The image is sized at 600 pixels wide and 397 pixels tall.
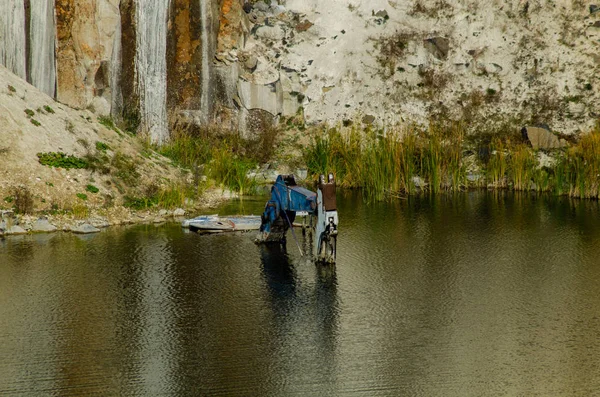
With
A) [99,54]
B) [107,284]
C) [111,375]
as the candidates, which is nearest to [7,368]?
[111,375]

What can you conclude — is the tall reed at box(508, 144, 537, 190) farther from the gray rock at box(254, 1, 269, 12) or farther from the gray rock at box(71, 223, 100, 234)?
the gray rock at box(71, 223, 100, 234)

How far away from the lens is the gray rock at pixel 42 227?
66.8ft

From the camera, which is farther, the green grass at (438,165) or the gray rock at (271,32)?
the gray rock at (271,32)

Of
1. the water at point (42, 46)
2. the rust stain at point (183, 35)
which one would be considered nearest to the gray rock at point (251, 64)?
the rust stain at point (183, 35)

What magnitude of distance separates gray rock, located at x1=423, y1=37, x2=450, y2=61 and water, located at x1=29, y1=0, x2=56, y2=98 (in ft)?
47.0

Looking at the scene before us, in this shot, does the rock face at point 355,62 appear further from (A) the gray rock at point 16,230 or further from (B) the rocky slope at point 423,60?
(A) the gray rock at point 16,230

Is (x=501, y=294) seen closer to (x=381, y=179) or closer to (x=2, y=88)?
(x=381, y=179)

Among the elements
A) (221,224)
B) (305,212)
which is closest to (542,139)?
(221,224)

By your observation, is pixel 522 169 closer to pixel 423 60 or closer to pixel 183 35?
pixel 423 60

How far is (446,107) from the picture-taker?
3459 centimetres

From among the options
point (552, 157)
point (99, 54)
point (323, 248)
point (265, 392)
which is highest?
point (99, 54)

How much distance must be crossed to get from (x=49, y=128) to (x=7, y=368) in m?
12.9

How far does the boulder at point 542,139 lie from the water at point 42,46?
1497 cm

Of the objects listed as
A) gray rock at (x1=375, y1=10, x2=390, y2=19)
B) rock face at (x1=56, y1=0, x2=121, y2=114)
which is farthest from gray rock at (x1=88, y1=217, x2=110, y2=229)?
gray rock at (x1=375, y1=10, x2=390, y2=19)
